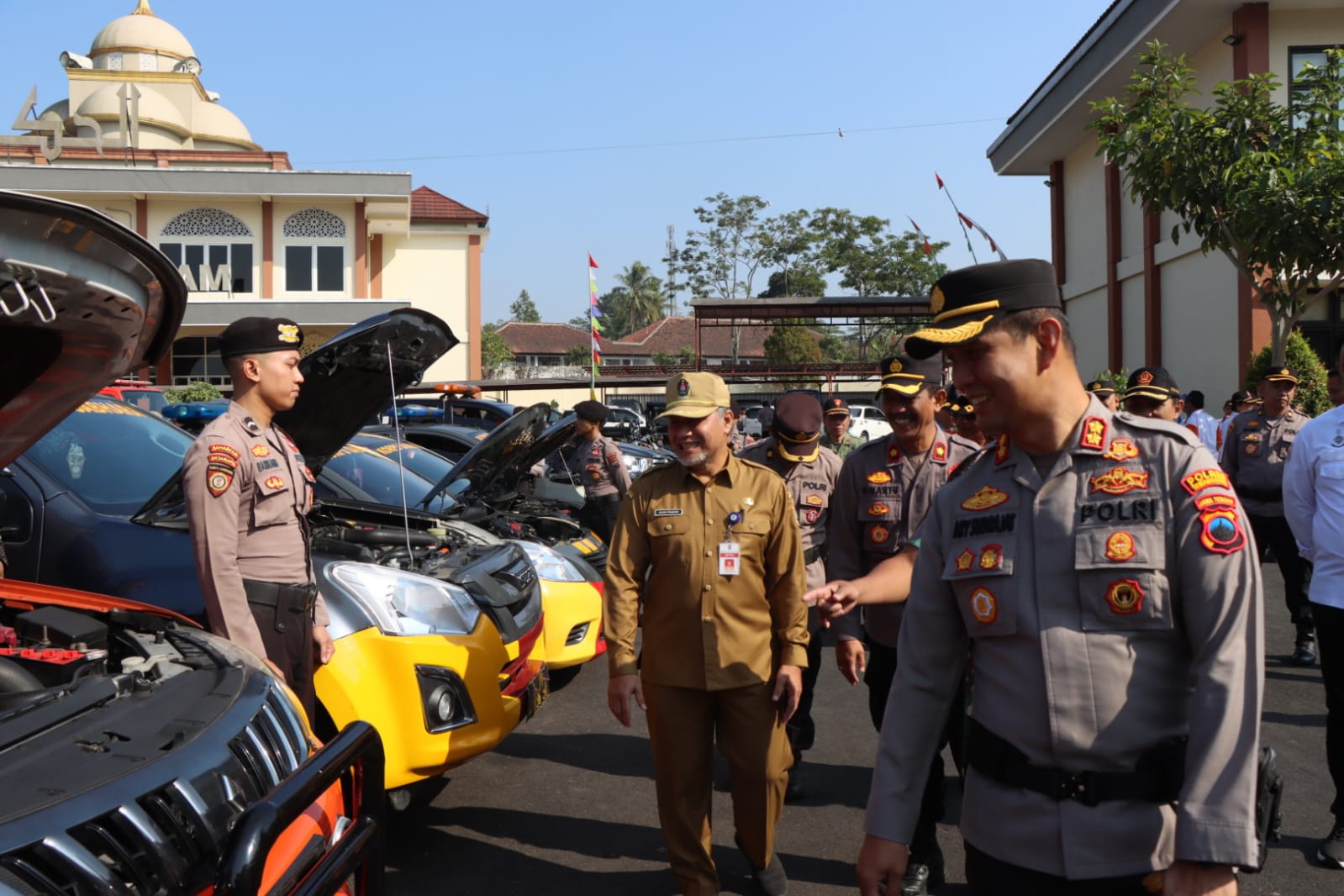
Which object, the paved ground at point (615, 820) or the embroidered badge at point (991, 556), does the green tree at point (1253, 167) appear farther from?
the embroidered badge at point (991, 556)

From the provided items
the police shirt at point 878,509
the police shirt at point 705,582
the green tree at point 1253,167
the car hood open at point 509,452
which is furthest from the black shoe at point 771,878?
the green tree at point 1253,167

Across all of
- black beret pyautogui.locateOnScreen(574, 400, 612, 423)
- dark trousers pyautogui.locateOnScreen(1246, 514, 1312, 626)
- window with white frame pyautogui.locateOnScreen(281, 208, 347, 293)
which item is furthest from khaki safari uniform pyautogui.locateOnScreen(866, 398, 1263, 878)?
window with white frame pyautogui.locateOnScreen(281, 208, 347, 293)

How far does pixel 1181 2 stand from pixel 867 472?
56.0 feet

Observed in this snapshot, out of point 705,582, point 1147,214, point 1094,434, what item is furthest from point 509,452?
point 1147,214

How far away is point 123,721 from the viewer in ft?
7.54

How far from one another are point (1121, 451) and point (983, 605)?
1.39 ft

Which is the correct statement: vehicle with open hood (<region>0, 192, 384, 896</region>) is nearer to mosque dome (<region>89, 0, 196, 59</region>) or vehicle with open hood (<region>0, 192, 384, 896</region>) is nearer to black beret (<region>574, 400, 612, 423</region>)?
black beret (<region>574, 400, 612, 423</region>)

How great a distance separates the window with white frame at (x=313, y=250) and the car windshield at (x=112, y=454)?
104 feet

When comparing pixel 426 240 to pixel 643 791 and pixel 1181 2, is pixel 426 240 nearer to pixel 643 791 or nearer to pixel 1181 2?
pixel 1181 2

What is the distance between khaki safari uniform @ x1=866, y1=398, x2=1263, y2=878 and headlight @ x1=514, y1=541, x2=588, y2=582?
4650 millimetres

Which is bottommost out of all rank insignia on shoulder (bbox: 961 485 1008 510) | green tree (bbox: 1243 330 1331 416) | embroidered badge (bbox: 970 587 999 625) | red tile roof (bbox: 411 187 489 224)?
embroidered badge (bbox: 970 587 999 625)

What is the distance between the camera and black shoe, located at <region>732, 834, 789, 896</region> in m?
4.07

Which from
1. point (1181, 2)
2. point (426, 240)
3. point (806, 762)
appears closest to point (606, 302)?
point (426, 240)

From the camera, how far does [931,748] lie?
237 cm
